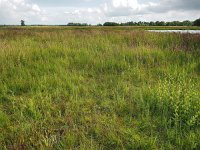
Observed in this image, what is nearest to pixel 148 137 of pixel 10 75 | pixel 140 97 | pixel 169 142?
pixel 169 142

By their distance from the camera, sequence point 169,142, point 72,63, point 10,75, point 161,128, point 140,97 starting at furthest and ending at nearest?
point 72,63, point 10,75, point 140,97, point 161,128, point 169,142

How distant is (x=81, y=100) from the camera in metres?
4.79

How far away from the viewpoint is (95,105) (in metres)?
4.62

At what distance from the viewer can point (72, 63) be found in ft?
24.3

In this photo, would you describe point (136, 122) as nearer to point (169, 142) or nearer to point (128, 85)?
point (169, 142)

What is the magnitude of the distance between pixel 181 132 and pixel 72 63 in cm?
449

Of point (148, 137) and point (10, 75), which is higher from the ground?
point (10, 75)

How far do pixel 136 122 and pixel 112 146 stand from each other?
67cm

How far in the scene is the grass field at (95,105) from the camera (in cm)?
343

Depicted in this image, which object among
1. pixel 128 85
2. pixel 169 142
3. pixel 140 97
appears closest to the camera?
pixel 169 142

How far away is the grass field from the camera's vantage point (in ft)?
11.3

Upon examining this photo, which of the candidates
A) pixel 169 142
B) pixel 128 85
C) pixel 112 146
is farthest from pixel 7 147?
pixel 128 85

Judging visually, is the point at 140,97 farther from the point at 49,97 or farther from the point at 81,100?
the point at 49,97

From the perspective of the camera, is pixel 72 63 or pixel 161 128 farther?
pixel 72 63
